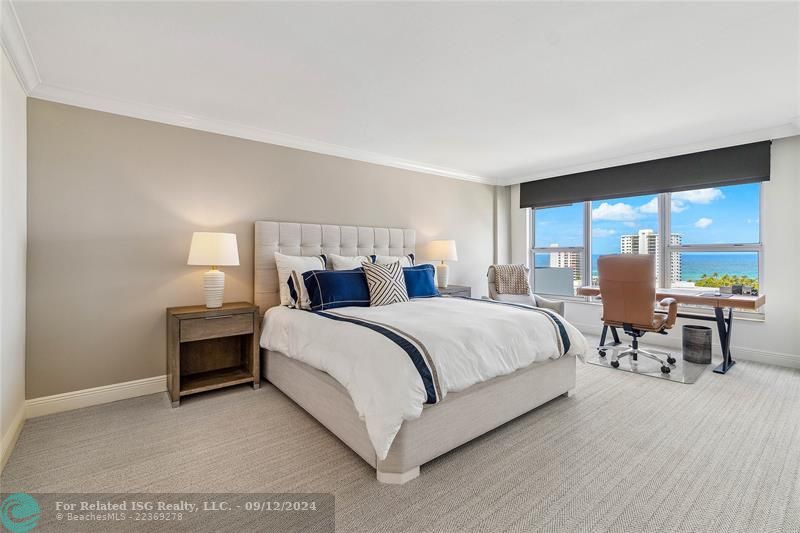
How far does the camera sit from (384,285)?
325cm

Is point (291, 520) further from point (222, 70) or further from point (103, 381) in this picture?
point (222, 70)

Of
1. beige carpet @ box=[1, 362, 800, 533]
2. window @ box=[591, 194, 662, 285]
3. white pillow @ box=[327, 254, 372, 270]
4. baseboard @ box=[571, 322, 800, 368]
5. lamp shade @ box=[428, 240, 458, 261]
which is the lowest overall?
beige carpet @ box=[1, 362, 800, 533]

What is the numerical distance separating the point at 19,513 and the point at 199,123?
A: 2.83 metres

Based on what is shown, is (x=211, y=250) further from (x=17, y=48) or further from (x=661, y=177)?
(x=661, y=177)

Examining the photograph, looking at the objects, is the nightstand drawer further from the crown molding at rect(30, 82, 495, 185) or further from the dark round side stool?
the dark round side stool

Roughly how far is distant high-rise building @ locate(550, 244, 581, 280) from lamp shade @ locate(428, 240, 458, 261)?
2010 mm

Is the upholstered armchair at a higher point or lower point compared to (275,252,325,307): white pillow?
lower

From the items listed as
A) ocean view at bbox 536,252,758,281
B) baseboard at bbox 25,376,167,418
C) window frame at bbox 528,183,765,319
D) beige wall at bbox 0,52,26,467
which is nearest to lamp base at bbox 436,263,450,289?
window frame at bbox 528,183,765,319

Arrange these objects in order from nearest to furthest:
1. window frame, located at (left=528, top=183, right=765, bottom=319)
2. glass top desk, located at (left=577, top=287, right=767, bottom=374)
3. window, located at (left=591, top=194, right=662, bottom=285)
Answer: glass top desk, located at (left=577, top=287, right=767, bottom=374) < window frame, located at (left=528, top=183, right=765, bottom=319) < window, located at (left=591, top=194, right=662, bottom=285)

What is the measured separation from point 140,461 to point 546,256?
559cm

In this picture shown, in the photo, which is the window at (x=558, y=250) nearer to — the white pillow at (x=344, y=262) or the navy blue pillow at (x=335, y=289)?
the white pillow at (x=344, y=262)

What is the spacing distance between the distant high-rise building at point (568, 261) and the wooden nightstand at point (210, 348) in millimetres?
4593

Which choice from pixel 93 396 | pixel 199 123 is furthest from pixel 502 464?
pixel 199 123

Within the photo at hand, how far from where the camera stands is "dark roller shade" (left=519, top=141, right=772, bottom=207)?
12.4 feet
